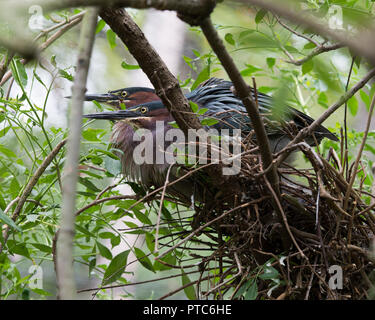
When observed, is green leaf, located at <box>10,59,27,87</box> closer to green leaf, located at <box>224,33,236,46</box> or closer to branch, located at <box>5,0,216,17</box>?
green leaf, located at <box>224,33,236,46</box>

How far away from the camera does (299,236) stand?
109 centimetres

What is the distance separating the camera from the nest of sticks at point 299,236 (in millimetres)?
1040

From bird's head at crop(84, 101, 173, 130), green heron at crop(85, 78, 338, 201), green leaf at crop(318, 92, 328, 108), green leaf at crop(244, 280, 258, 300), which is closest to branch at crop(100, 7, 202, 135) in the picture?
green heron at crop(85, 78, 338, 201)

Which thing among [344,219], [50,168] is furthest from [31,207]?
[344,219]

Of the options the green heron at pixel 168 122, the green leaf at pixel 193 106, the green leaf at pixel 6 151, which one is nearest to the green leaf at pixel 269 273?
the green heron at pixel 168 122

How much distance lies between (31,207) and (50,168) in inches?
5.2

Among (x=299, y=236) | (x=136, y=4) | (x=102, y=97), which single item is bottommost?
(x=299, y=236)

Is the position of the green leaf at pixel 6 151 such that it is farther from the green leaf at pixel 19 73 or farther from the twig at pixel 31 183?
the green leaf at pixel 19 73

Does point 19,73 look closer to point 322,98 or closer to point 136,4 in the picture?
point 136,4

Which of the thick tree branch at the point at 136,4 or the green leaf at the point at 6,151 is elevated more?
the green leaf at the point at 6,151

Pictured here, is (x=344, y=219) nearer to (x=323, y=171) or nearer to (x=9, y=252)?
(x=323, y=171)

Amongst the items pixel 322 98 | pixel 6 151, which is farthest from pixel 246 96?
pixel 322 98

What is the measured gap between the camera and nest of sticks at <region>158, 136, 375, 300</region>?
3.41 ft

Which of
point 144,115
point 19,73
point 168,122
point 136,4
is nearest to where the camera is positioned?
point 136,4
